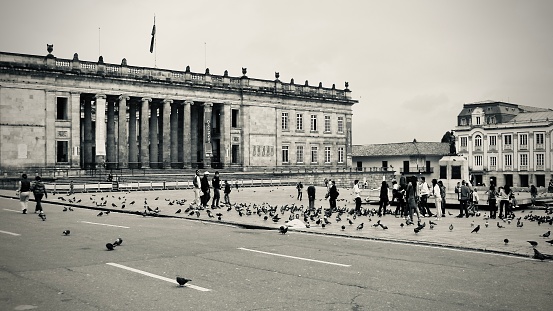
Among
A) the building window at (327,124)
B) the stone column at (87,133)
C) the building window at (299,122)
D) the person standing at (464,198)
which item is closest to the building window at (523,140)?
the building window at (327,124)

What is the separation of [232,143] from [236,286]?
57.8 m

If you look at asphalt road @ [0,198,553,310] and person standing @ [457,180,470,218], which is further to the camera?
person standing @ [457,180,470,218]

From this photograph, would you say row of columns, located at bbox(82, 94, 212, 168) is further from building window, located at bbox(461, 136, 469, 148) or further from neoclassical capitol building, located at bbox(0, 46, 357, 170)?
building window, located at bbox(461, 136, 469, 148)

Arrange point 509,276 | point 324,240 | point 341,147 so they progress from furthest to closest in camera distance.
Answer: point 341,147, point 324,240, point 509,276

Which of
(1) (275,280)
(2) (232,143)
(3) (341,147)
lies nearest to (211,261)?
(1) (275,280)

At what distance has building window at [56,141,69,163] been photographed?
5403cm

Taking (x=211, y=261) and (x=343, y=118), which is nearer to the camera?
(x=211, y=261)

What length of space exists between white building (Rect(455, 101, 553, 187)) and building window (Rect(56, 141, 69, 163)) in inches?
2166

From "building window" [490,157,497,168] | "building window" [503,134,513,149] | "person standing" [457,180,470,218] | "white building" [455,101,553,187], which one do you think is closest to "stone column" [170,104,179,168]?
"white building" [455,101,553,187]

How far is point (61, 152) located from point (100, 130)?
30.6 ft

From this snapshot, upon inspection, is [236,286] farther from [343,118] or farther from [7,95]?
[343,118]

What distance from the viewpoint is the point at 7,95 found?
50.7 m

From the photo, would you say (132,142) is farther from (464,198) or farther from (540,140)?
(540,140)

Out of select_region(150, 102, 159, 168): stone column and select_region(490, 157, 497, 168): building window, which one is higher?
select_region(150, 102, 159, 168): stone column
